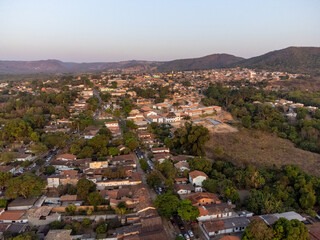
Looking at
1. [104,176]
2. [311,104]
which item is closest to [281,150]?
[104,176]

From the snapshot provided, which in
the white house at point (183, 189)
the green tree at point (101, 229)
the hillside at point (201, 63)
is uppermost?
the hillside at point (201, 63)

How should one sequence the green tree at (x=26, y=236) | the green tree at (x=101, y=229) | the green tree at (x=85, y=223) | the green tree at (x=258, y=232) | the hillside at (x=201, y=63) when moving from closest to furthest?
the green tree at (x=258, y=232)
the green tree at (x=26, y=236)
the green tree at (x=101, y=229)
the green tree at (x=85, y=223)
the hillside at (x=201, y=63)

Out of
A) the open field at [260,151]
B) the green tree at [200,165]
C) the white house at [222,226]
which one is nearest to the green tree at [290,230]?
the white house at [222,226]

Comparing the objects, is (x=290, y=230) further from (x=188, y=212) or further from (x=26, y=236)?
(x=26, y=236)

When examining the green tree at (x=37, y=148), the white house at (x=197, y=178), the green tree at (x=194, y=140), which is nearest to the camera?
the white house at (x=197, y=178)

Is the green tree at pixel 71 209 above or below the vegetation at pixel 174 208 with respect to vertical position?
below

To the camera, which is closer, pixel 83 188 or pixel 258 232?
pixel 258 232

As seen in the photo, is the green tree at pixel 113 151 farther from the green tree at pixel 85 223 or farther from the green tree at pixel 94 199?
the green tree at pixel 85 223

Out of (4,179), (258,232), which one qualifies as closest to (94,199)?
(4,179)
